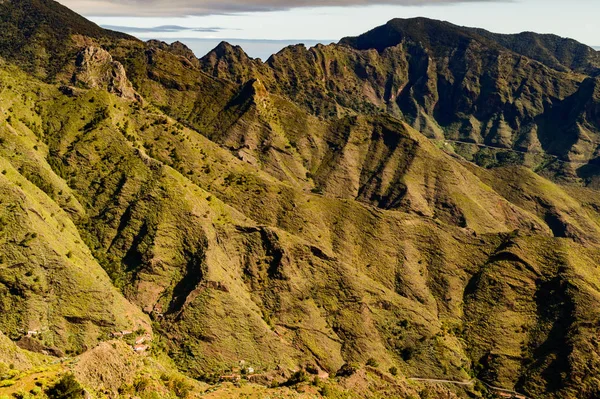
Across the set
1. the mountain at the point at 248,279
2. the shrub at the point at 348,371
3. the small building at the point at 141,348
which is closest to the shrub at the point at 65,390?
the mountain at the point at 248,279

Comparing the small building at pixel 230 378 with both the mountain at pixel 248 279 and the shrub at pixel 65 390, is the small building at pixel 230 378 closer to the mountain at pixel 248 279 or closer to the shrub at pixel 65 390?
the mountain at pixel 248 279

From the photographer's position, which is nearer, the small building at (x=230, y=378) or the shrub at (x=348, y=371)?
the shrub at (x=348, y=371)

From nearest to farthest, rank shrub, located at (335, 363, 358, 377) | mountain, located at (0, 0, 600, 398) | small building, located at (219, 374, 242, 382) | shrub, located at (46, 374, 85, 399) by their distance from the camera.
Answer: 1. shrub, located at (46, 374, 85, 399)
2. shrub, located at (335, 363, 358, 377)
3. small building, located at (219, 374, 242, 382)
4. mountain, located at (0, 0, 600, 398)

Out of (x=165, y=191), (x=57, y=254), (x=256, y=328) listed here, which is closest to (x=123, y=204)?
(x=165, y=191)

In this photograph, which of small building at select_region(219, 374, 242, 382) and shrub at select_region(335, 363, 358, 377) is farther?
small building at select_region(219, 374, 242, 382)

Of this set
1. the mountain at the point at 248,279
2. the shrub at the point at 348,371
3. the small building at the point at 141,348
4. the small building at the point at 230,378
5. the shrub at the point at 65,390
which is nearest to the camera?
the shrub at the point at 65,390

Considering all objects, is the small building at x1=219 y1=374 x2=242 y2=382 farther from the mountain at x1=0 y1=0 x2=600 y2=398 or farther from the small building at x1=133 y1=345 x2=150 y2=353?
the small building at x1=133 y1=345 x2=150 y2=353

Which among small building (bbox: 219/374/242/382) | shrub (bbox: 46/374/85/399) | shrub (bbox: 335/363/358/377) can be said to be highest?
shrub (bbox: 46/374/85/399)

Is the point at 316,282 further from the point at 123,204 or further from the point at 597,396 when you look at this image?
the point at 597,396

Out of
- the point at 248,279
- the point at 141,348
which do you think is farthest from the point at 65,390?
the point at 248,279

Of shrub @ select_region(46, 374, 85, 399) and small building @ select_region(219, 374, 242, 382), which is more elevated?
shrub @ select_region(46, 374, 85, 399)

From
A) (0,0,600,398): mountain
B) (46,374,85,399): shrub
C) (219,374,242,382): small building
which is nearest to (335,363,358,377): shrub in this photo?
(0,0,600,398): mountain

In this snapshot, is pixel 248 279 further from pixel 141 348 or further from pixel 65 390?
pixel 65 390
